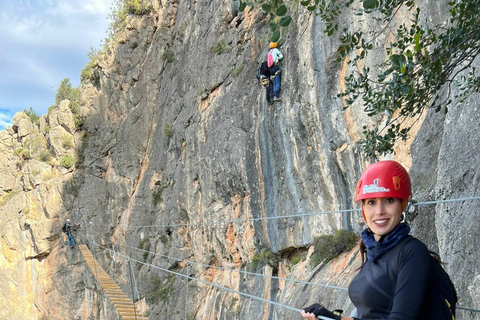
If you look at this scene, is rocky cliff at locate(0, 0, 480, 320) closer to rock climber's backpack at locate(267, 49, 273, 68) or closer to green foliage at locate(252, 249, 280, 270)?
green foliage at locate(252, 249, 280, 270)

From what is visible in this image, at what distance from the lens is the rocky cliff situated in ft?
23.5

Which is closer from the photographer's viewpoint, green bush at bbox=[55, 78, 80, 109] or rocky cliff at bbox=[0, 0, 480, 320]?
rocky cliff at bbox=[0, 0, 480, 320]

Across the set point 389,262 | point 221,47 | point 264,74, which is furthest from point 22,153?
point 389,262

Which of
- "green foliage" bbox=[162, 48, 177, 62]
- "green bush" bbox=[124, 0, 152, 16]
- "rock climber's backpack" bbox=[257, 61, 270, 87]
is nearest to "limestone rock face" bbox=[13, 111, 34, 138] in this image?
"green bush" bbox=[124, 0, 152, 16]

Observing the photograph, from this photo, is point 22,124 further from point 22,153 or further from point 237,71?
point 237,71

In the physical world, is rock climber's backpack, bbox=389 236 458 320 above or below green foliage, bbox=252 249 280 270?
below

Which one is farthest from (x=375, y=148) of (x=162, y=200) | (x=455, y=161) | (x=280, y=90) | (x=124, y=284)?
(x=124, y=284)

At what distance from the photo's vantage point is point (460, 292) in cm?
384

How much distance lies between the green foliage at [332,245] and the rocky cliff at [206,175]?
222mm

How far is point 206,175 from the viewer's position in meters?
16.0

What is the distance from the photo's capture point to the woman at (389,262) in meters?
2.16

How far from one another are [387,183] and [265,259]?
10.8 metres

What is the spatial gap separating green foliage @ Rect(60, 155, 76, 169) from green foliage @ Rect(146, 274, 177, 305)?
12.0m

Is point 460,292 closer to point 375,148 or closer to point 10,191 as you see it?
point 375,148
